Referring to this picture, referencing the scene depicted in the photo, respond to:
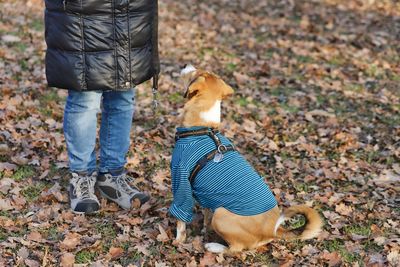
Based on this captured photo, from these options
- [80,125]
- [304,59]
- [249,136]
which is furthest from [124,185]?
[304,59]

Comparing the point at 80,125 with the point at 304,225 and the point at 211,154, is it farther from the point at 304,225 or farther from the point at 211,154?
the point at 304,225

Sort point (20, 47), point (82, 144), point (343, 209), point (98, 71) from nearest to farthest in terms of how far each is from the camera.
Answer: point (98, 71)
point (82, 144)
point (343, 209)
point (20, 47)

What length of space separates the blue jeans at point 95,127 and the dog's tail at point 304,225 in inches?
64.9

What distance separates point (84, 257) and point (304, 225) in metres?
1.79

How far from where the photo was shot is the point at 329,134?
7.14 metres

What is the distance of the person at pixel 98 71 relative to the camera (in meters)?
4.34

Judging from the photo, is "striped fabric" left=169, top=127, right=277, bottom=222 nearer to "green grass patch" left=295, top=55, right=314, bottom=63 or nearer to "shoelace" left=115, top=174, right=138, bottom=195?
"shoelace" left=115, top=174, right=138, bottom=195

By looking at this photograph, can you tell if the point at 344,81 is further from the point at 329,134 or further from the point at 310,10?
the point at 310,10

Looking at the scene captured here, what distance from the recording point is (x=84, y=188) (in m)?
5.01

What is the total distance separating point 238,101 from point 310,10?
5912mm

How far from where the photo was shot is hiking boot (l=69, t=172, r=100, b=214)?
16.2 feet

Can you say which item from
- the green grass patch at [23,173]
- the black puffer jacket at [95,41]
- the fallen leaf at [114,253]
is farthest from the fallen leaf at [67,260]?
the green grass patch at [23,173]

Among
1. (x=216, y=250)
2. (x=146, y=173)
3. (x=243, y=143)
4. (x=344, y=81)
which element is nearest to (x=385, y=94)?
(x=344, y=81)

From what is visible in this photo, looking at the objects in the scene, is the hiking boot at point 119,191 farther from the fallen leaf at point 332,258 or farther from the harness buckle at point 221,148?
the fallen leaf at point 332,258
